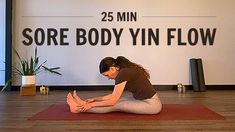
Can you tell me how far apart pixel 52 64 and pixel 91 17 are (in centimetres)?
128

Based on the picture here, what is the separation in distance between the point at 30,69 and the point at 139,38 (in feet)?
7.62

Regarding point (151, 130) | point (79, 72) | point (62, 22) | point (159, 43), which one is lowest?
point (151, 130)

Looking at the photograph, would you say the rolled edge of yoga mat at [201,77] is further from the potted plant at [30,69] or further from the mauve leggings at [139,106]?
the mauve leggings at [139,106]

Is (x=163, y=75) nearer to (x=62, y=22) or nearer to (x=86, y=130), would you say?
(x=62, y=22)

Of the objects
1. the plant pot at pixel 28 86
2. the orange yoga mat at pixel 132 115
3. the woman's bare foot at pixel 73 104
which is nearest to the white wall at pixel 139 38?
the plant pot at pixel 28 86

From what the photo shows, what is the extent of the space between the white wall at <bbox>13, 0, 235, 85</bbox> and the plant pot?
2.78ft

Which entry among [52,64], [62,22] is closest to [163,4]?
[62,22]

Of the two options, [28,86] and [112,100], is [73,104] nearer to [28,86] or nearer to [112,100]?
[112,100]

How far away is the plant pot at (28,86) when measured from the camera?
632cm

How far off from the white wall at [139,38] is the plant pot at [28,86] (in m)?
0.85

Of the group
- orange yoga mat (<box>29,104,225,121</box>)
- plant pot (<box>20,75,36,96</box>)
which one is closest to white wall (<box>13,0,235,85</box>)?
plant pot (<box>20,75,36,96</box>)

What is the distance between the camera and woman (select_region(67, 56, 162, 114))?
3.46 metres

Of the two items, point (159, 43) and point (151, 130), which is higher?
point (159, 43)

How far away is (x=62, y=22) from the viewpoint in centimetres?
728
